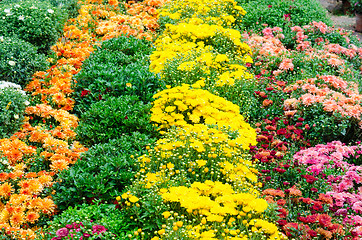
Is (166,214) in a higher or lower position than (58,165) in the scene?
higher

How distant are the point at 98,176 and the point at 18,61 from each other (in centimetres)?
302

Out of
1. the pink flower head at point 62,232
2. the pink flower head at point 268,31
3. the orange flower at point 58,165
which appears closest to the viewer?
the pink flower head at point 62,232

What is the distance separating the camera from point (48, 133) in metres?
4.77

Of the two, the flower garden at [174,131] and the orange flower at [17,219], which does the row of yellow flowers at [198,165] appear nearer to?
the flower garden at [174,131]

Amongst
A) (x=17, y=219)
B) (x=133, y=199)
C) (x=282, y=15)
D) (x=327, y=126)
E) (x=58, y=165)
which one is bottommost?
(x=17, y=219)


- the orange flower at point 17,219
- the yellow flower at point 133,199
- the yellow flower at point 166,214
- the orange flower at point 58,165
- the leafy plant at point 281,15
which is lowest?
the orange flower at point 17,219

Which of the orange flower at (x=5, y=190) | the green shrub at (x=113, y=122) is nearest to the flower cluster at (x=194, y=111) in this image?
the green shrub at (x=113, y=122)

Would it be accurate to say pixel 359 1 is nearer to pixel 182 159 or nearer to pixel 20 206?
pixel 182 159

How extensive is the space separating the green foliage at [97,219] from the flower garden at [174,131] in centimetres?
1

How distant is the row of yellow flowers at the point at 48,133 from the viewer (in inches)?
147

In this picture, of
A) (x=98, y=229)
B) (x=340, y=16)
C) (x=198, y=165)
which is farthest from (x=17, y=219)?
(x=340, y=16)

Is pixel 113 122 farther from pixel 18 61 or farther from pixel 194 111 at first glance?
pixel 18 61

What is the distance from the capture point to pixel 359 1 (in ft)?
36.1

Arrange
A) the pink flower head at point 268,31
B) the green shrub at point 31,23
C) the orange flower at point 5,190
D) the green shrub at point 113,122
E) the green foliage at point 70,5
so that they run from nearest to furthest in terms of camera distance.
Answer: the orange flower at point 5,190 < the green shrub at point 113,122 < the green shrub at point 31,23 < the pink flower head at point 268,31 < the green foliage at point 70,5
